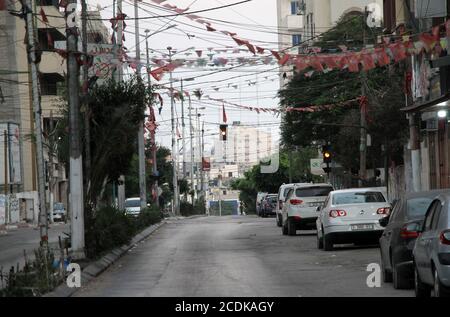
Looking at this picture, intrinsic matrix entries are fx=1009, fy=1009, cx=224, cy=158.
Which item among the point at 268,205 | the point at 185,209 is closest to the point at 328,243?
the point at 268,205

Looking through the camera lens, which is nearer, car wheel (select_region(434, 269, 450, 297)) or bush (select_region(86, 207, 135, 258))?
car wheel (select_region(434, 269, 450, 297))

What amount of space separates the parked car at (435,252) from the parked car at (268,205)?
51.6m

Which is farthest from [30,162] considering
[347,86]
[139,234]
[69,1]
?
[69,1]

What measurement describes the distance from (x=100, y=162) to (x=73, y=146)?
4472 mm

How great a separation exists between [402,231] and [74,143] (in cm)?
1036

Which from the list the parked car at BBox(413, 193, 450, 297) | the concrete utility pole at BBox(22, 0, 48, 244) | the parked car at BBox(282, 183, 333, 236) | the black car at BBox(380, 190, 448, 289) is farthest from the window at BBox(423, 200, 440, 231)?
the parked car at BBox(282, 183, 333, 236)

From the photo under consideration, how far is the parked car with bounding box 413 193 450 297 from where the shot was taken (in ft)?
41.9

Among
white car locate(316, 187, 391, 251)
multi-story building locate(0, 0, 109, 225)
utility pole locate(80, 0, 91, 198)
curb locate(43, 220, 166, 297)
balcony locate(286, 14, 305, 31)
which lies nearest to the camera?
curb locate(43, 220, 166, 297)

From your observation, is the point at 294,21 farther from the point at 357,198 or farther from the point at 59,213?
the point at 357,198

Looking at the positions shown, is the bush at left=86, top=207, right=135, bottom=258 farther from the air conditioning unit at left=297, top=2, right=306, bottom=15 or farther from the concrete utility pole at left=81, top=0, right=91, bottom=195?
the air conditioning unit at left=297, top=2, right=306, bottom=15

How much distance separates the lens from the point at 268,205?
219 ft

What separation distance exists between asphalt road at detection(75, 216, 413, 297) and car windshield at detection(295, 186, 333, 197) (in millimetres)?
3180

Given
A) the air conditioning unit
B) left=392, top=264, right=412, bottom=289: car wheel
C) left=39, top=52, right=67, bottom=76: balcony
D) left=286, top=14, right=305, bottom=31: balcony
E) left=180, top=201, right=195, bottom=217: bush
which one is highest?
left=286, top=14, right=305, bottom=31: balcony

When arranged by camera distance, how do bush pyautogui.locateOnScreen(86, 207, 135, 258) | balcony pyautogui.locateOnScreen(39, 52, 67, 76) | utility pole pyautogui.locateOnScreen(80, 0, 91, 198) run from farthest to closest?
balcony pyautogui.locateOnScreen(39, 52, 67, 76) < utility pole pyautogui.locateOnScreen(80, 0, 91, 198) < bush pyautogui.locateOnScreen(86, 207, 135, 258)
